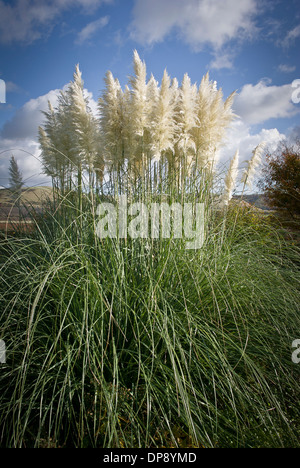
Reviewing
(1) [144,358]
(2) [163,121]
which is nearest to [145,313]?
(1) [144,358]

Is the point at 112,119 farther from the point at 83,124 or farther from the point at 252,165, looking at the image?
the point at 252,165

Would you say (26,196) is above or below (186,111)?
below

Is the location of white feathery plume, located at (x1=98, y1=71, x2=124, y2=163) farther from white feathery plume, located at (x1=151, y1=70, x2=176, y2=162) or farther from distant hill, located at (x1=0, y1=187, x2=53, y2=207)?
distant hill, located at (x1=0, y1=187, x2=53, y2=207)

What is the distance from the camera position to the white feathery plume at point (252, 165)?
3.53m

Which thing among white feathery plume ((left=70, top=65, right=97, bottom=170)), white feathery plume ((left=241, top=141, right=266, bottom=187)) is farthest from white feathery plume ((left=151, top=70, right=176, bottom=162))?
white feathery plume ((left=241, top=141, right=266, bottom=187))

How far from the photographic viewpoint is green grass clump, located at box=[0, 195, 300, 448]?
1.42 metres

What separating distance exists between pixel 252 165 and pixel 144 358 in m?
2.90

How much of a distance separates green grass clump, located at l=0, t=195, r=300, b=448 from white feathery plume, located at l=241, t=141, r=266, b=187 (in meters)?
1.56

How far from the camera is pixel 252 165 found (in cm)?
355

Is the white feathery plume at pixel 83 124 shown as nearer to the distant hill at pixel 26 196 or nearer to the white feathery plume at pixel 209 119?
the distant hill at pixel 26 196

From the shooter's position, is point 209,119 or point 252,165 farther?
point 252,165

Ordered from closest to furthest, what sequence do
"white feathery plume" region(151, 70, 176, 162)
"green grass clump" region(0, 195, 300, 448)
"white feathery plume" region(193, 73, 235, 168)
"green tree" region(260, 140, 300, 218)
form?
"green grass clump" region(0, 195, 300, 448) < "white feathery plume" region(151, 70, 176, 162) < "white feathery plume" region(193, 73, 235, 168) < "green tree" region(260, 140, 300, 218)

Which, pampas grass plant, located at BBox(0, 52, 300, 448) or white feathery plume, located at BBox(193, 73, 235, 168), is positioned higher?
white feathery plume, located at BBox(193, 73, 235, 168)
